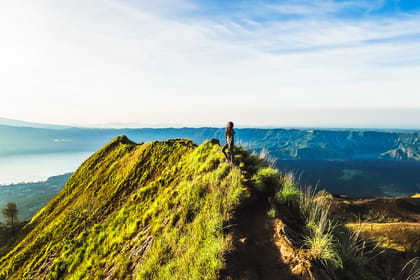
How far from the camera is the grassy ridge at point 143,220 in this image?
615cm

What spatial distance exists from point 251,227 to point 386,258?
6.25m

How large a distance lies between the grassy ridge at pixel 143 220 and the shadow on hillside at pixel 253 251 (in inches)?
13.6

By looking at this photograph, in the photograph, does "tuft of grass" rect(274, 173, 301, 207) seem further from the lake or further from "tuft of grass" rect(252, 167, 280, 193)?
the lake

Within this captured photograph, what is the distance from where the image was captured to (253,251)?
536 centimetres

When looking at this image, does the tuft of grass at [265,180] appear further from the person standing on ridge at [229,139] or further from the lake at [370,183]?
the lake at [370,183]

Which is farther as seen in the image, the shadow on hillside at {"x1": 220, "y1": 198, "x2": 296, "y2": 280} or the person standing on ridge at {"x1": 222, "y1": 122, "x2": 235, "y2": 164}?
the person standing on ridge at {"x1": 222, "y1": 122, "x2": 235, "y2": 164}

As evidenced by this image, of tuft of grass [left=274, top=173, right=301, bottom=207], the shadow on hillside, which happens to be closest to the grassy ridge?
the shadow on hillside

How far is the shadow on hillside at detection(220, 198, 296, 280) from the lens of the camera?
466 cm

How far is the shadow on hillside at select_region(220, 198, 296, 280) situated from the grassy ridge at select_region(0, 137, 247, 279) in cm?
34

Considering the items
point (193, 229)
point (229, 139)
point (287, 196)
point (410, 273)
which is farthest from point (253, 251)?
point (410, 273)

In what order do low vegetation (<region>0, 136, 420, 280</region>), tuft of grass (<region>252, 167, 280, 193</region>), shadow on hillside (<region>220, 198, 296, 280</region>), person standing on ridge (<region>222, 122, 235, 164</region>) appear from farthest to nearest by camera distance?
person standing on ridge (<region>222, 122, 235, 164</region>), tuft of grass (<region>252, 167, 280, 193</region>), low vegetation (<region>0, 136, 420, 280</region>), shadow on hillside (<region>220, 198, 296, 280</region>)

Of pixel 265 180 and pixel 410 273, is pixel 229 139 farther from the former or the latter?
pixel 410 273

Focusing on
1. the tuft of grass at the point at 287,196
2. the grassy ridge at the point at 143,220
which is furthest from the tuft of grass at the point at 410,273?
the grassy ridge at the point at 143,220

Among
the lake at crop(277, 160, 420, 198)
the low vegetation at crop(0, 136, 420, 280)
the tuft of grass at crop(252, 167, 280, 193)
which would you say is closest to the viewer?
the low vegetation at crop(0, 136, 420, 280)
